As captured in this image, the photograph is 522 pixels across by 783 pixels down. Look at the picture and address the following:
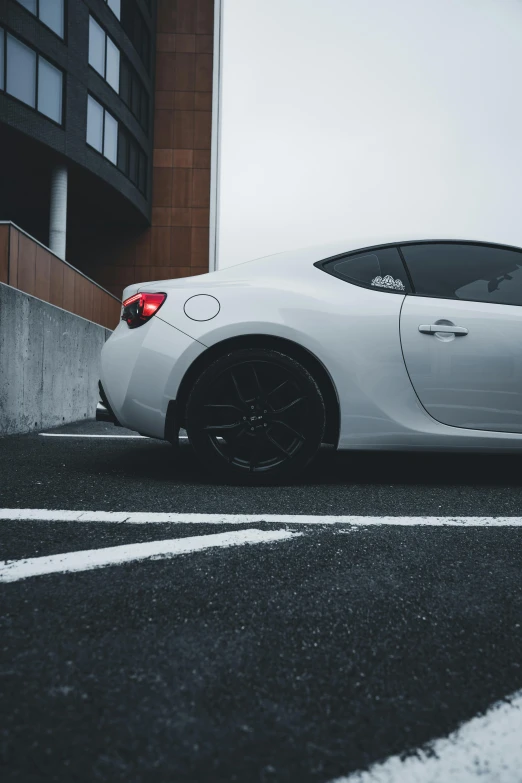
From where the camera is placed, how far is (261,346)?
329 cm

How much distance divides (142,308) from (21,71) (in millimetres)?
18780

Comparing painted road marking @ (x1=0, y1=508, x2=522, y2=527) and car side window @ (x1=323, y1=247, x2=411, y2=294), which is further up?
car side window @ (x1=323, y1=247, x2=411, y2=294)

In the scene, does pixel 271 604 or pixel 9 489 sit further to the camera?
pixel 9 489

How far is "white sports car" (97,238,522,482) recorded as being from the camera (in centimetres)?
321

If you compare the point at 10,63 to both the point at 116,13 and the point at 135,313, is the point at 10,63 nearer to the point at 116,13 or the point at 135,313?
the point at 116,13

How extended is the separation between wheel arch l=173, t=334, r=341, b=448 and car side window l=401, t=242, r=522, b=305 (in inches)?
28.4

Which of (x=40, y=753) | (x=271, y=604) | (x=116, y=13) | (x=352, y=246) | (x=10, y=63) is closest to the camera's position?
(x=40, y=753)

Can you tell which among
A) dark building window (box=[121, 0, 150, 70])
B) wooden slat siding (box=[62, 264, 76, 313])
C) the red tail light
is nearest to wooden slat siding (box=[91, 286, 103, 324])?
wooden slat siding (box=[62, 264, 76, 313])

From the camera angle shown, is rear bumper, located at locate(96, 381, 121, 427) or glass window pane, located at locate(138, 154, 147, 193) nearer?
rear bumper, located at locate(96, 381, 121, 427)

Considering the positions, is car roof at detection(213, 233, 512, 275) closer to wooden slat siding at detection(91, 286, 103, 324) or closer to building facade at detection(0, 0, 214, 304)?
wooden slat siding at detection(91, 286, 103, 324)

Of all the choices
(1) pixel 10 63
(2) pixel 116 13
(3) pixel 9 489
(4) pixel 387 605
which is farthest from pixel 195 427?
(2) pixel 116 13

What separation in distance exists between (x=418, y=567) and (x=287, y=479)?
1.36 meters

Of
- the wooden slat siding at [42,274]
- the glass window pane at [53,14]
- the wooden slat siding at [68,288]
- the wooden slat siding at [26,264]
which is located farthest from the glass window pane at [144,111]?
the wooden slat siding at [26,264]

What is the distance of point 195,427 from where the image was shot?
10.5 feet
